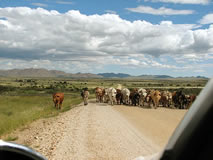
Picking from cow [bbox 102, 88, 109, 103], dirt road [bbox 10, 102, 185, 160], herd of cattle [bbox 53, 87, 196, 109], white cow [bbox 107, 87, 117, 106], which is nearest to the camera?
dirt road [bbox 10, 102, 185, 160]

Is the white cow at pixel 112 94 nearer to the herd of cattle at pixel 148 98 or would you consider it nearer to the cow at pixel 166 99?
the herd of cattle at pixel 148 98

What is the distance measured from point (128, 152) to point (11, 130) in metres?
8.85

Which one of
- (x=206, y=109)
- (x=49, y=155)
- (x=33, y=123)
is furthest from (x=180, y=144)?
(x=33, y=123)

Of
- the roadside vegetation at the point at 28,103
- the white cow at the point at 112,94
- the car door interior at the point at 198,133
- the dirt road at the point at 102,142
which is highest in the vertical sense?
the car door interior at the point at 198,133

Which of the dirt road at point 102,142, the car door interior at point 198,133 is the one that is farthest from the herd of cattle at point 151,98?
the car door interior at point 198,133

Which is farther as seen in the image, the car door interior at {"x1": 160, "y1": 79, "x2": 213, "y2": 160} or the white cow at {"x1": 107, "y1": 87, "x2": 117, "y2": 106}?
the white cow at {"x1": 107, "y1": 87, "x2": 117, "y2": 106}

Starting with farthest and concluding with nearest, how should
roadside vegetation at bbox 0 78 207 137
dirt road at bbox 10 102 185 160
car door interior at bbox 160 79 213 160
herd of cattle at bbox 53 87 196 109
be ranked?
herd of cattle at bbox 53 87 196 109, roadside vegetation at bbox 0 78 207 137, dirt road at bbox 10 102 185 160, car door interior at bbox 160 79 213 160

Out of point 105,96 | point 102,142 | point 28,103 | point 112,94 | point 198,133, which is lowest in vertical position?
point 28,103

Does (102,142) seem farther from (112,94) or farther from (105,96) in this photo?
(105,96)

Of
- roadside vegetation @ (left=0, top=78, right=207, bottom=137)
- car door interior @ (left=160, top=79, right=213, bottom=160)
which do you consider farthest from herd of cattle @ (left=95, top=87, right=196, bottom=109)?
car door interior @ (left=160, top=79, right=213, bottom=160)

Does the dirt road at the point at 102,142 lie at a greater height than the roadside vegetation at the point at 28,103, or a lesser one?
greater

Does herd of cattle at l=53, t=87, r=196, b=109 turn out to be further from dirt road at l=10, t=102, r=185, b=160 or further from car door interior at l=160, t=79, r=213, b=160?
car door interior at l=160, t=79, r=213, b=160

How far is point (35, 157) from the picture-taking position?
1.28 m

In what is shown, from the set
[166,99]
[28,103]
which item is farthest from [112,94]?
[28,103]
